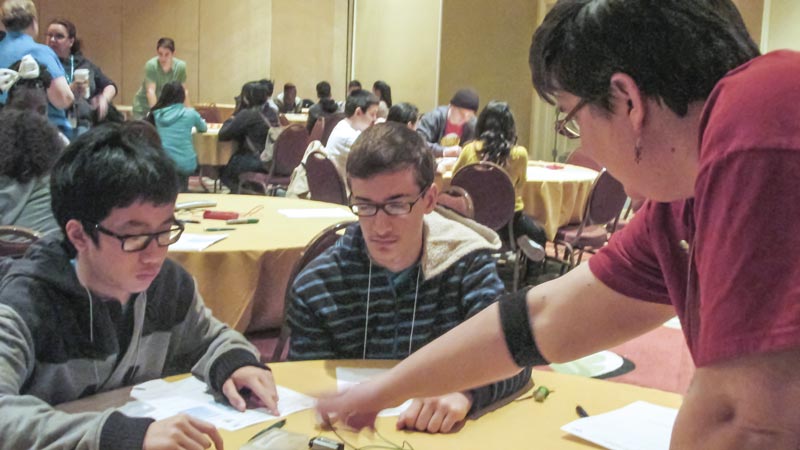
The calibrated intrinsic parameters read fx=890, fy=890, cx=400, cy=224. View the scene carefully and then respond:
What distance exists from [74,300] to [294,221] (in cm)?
225

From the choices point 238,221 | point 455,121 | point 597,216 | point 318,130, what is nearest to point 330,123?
point 318,130

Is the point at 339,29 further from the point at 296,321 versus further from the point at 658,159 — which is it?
the point at 658,159

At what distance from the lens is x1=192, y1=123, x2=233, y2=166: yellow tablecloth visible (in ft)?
29.6

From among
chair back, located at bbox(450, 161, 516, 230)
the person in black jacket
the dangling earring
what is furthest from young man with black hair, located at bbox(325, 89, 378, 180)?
the dangling earring

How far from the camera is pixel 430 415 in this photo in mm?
1608

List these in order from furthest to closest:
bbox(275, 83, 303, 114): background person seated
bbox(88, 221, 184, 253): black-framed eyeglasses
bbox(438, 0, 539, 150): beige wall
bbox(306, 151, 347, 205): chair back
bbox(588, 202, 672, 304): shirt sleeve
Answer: bbox(275, 83, 303, 114): background person seated < bbox(438, 0, 539, 150): beige wall < bbox(306, 151, 347, 205): chair back < bbox(88, 221, 184, 253): black-framed eyeglasses < bbox(588, 202, 672, 304): shirt sleeve

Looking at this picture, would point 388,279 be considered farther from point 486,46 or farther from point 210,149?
point 486,46

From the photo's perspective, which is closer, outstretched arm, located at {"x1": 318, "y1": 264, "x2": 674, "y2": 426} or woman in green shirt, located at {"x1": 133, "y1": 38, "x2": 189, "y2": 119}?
outstretched arm, located at {"x1": 318, "y1": 264, "x2": 674, "y2": 426}

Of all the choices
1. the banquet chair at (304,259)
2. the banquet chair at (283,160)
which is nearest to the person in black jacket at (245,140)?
the banquet chair at (283,160)

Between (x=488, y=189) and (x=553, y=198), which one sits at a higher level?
(x=488, y=189)

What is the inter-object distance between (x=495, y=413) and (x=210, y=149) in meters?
7.73

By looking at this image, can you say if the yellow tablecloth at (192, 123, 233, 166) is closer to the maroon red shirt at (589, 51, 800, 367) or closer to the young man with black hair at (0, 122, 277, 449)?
the young man with black hair at (0, 122, 277, 449)

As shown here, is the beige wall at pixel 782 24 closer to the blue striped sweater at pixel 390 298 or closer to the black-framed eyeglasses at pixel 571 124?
the blue striped sweater at pixel 390 298

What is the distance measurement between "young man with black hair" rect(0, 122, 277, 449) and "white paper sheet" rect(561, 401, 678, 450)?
591mm
